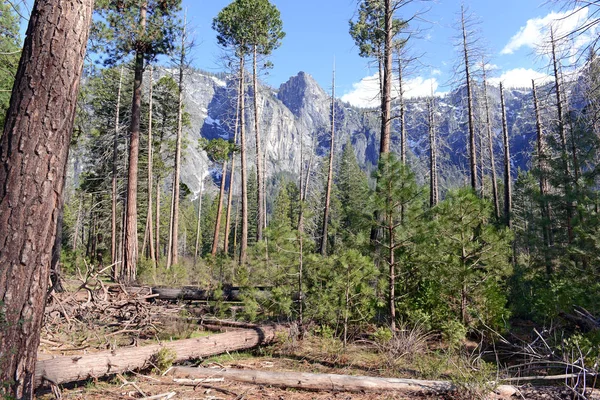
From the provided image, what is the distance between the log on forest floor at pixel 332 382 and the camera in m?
3.86

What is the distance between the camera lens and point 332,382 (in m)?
4.16

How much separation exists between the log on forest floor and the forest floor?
0.24 ft

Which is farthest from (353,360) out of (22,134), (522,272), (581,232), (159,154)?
(159,154)

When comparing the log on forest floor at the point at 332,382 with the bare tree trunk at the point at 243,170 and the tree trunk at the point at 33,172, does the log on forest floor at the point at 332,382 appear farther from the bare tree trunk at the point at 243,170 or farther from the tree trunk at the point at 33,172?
the bare tree trunk at the point at 243,170

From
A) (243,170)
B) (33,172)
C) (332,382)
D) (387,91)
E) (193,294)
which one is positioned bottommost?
(332,382)

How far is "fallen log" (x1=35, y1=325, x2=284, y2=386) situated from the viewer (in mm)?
3732

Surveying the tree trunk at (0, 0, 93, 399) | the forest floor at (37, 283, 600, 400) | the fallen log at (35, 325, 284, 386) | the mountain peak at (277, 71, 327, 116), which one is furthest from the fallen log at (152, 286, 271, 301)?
the mountain peak at (277, 71, 327, 116)

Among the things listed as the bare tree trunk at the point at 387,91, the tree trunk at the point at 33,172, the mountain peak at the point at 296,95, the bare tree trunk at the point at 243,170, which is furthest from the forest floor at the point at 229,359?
the mountain peak at the point at 296,95

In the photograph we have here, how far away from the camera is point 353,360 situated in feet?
18.4

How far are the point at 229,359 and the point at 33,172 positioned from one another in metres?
4.15

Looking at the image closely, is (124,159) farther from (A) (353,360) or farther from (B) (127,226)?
(A) (353,360)

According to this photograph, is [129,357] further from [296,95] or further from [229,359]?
[296,95]

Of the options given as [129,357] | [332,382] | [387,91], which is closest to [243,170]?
[387,91]

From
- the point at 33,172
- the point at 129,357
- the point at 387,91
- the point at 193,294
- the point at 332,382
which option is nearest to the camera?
the point at 33,172
